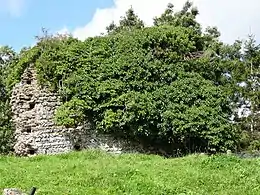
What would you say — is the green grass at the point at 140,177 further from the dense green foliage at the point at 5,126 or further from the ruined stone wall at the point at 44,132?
the dense green foliage at the point at 5,126

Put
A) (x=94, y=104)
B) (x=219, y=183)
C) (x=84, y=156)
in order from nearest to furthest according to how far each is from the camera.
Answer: (x=219, y=183), (x=84, y=156), (x=94, y=104)

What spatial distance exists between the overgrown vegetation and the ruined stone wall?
1.46 feet

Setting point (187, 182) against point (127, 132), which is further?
point (127, 132)

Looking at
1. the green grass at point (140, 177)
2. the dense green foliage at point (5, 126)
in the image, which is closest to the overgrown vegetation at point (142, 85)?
the dense green foliage at point (5, 126)

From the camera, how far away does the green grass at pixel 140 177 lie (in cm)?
1154

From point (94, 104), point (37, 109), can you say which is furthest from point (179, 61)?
point (37, 109)

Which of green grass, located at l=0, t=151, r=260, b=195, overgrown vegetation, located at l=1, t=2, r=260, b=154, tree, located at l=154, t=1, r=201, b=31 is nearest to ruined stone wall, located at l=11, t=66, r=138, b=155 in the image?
overgrown vegetation, located at l=1, t=2, r=260, b=154

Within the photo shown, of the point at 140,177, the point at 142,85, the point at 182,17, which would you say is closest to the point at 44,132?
the point at 142,85

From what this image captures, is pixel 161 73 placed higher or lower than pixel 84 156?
higher

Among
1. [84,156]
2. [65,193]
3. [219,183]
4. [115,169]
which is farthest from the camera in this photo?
[84,156]

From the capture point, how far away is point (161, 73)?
21.5 metres

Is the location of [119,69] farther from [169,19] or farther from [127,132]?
[169,19]

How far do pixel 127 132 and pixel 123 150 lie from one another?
0.79 metres

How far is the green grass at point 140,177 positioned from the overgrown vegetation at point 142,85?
511cm
